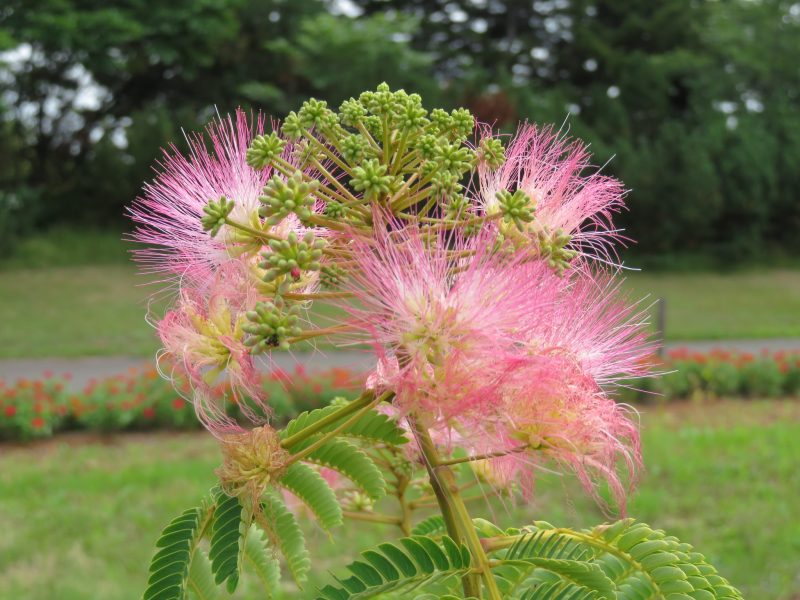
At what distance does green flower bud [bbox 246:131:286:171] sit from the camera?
1.28m

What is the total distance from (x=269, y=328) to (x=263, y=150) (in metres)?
0.30

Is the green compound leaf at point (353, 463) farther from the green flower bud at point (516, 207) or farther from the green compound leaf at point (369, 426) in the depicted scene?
the green flower bud at point (516, 207)

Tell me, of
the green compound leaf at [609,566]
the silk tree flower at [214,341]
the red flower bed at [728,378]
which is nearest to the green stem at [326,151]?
the silk tree flower at [214,341]

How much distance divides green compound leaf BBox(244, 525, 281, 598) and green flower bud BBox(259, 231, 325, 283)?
65 cm

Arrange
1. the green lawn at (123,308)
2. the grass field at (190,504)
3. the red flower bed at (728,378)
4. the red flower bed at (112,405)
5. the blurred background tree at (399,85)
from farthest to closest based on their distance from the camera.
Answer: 1. the blurred background tree at (399,85)
2. the green lawn at (123,308)
3. the red flower bed at (728,378)
4. the red flower bed at (112,405)
5. the grass field at (190,504)

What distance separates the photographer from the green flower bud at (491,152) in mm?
1400

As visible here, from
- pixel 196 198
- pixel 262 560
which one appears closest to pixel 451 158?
pixel 196 198

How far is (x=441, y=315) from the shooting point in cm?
120

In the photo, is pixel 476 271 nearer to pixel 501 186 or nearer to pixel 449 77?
pixel 501 186

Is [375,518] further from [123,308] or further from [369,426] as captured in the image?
[123,308]

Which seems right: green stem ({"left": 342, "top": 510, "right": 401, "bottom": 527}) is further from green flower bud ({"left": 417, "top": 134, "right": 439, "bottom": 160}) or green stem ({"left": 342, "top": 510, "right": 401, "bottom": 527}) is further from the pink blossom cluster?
green flower bud ({"left": 417, "top": 134, "right": 439, "bottom": 160})

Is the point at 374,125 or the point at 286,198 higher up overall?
the point at 374,125

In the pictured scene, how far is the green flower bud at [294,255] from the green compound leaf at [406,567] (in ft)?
1.43

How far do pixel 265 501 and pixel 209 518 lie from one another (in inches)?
3.7
